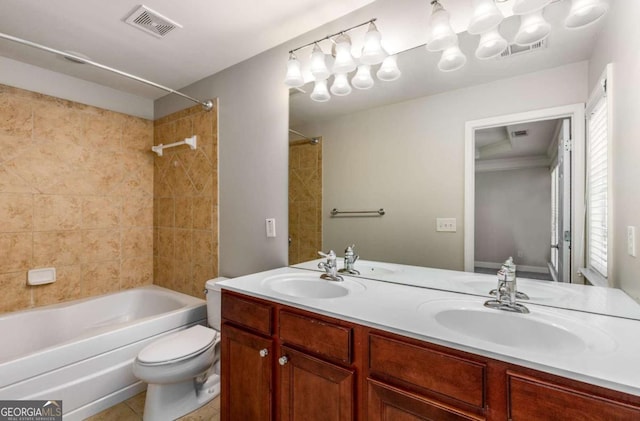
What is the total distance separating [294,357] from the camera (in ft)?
3.83

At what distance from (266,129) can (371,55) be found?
2.81 ft

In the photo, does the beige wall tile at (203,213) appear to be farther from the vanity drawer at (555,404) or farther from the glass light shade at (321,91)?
the vanity drawer at (555,404)

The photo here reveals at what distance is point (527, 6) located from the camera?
1144 mm

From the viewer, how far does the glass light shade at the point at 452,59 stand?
135 cm

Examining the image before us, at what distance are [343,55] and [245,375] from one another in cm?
170

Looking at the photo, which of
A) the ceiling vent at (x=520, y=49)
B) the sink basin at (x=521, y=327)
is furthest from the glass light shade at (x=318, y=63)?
the sink basin at (x=521, y=327)

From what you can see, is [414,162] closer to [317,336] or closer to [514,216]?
[514,216]

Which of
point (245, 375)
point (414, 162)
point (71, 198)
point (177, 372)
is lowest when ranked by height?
point (177, 372)

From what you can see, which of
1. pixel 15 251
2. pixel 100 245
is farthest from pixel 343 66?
pixel 15 251

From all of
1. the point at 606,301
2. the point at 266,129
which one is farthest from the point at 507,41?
the point at 266,129

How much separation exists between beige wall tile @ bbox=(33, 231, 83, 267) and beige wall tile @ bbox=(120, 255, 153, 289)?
1.24 feet

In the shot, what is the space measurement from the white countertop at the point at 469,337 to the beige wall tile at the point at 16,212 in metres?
1.90

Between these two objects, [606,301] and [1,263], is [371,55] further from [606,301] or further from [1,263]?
[1,263]

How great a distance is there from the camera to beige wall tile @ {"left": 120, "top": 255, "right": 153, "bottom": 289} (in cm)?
271
